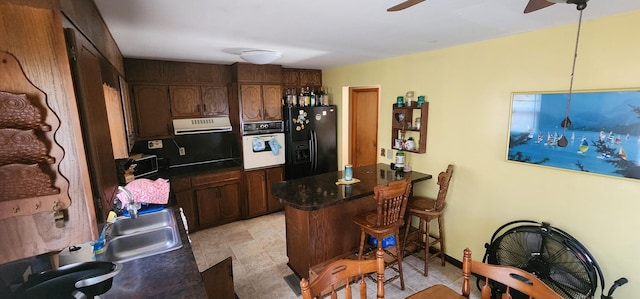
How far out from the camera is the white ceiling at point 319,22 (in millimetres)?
1576

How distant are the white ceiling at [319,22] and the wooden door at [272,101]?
3.83ft

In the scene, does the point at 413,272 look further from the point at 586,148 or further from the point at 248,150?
the point at 248,150

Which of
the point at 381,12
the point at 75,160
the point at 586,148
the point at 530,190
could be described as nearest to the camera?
the point at 75,160

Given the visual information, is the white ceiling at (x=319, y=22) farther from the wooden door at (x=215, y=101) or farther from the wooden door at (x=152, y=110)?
the wooden door at (x=215, y=101)

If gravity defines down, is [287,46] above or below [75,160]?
above

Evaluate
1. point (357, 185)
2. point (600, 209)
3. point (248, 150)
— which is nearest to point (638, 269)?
point (600, 209)

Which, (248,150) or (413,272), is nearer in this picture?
(413,272)

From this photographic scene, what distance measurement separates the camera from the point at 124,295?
4.25 feet

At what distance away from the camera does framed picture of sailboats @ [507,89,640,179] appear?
5.82 feet

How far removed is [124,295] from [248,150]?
2723mm

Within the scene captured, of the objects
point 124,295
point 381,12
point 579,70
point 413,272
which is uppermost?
point 381,12

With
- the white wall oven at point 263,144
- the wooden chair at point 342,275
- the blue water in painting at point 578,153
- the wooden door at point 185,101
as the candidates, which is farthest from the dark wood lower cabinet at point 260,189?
the blue water in painting at point 578,153

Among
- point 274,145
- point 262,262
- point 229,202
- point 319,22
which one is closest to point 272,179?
point 274,145

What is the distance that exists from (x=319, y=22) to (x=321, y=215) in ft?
5.36
